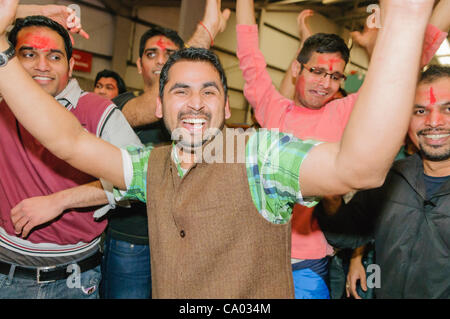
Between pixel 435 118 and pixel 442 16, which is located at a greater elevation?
pixel 442 16

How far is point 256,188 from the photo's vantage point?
1035 millimetres

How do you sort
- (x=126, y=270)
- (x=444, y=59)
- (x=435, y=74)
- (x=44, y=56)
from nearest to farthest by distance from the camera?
(x=44, y=56)
(x=435, y=74)
(x=126, y=270)
(x=444, y=59)

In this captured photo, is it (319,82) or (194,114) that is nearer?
(194,114)

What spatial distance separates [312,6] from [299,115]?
1427cm

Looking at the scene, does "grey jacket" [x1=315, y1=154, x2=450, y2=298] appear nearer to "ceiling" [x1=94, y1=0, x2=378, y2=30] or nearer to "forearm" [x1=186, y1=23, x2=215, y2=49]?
"forearm" [x1=186, y1=23, x2=215, y2=49]

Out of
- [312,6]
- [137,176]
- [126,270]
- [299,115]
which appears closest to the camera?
[137,176]

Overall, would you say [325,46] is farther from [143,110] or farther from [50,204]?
[50,204]

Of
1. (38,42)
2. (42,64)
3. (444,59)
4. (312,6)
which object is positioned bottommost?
(42,64)

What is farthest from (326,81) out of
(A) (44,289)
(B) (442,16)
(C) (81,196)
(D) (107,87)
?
(D) (107,87)

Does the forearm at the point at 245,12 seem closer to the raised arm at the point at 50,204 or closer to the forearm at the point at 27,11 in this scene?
the forearm at the point at 27,11

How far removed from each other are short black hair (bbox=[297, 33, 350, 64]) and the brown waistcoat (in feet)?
4.48

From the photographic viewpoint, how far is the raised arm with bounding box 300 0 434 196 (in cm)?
70

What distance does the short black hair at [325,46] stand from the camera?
2057mm

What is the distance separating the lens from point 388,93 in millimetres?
724
